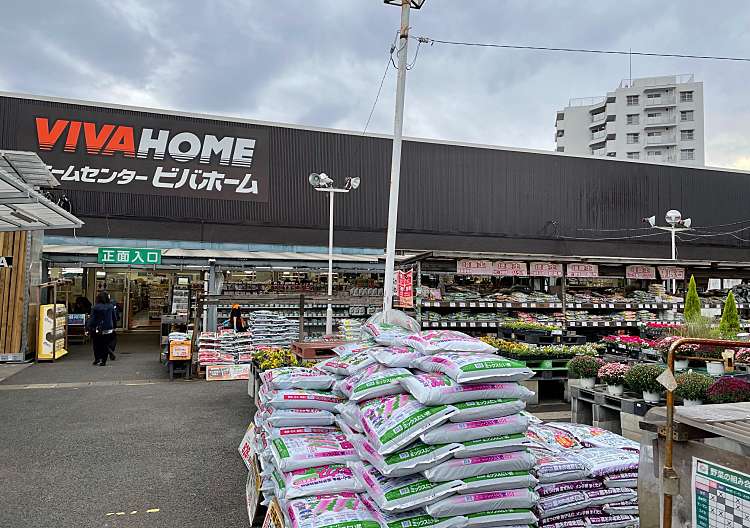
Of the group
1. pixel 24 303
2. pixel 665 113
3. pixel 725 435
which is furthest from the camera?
pixel 665 113

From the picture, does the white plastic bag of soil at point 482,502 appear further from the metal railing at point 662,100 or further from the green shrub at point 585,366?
the metal railing at point 662,100

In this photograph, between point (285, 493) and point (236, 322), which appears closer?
point (285, 493)

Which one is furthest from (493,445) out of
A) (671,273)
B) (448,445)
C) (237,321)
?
(237,321)

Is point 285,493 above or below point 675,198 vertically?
below

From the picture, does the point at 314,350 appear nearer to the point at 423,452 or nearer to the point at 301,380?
the point at 301,380

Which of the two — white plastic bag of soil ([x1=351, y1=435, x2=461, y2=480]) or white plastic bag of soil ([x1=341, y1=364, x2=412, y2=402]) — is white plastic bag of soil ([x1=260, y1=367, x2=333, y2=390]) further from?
white plastic bag of soil ([x1=351, y1=435, x2=461, y2=480])

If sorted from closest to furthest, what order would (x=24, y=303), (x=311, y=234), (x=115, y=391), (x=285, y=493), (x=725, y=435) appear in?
(x=725, y=435), (x=285, y=493), (x=115, y=391), (x=24, y=303), (x=311, y=234)

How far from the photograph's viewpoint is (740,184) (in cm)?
2525

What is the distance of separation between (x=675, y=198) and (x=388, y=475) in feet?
83.2

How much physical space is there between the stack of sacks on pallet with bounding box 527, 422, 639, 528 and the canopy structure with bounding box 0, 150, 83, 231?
19.8ft

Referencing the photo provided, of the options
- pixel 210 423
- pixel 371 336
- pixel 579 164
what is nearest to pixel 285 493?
pixel 371 336

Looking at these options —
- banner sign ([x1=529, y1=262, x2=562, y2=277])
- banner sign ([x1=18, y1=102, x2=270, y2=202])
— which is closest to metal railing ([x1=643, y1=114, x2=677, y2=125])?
banner sign ([x1=18, y1=102, x2=270, y2=202])

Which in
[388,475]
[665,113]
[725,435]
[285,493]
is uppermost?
[665,113]

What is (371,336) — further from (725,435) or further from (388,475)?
(725,435)
